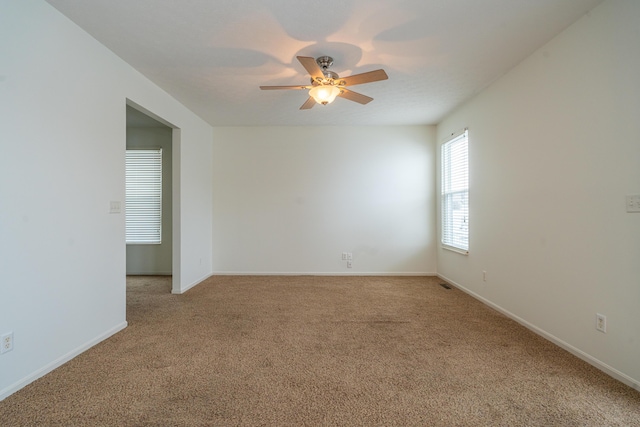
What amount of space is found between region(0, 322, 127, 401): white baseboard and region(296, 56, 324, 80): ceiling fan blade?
9.26ft

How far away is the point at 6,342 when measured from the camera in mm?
1804

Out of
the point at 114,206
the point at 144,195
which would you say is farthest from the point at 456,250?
the point at 144,195

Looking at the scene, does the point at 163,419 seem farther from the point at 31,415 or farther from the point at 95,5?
the point at 95,5

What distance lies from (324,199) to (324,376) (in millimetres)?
3398

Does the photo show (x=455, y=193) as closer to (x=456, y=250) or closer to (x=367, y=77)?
(x=456, y=250)

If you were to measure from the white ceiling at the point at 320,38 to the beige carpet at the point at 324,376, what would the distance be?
102 inches

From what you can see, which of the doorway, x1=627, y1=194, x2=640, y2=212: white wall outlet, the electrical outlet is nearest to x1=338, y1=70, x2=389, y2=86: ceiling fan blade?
x1=627, y1=194, x2=640, y2=212: white wall outlet

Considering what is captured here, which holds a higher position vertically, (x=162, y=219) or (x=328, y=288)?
(x=162, y=219)

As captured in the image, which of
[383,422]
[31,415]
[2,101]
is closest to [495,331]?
[383,422]

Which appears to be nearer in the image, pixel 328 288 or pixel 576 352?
pixel 576 352

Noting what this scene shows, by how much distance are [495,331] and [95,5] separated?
423 centimetres

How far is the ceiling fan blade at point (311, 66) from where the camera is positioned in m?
2.20

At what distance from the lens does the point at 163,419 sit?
1.59 metres

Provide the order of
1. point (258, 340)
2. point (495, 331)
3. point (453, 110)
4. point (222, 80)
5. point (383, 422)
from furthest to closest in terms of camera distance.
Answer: point (453, 110)
point (222, 80)
point (495, 331)
point (258, 340)
point (383, 422)
